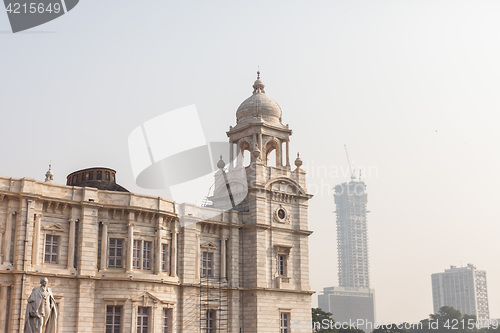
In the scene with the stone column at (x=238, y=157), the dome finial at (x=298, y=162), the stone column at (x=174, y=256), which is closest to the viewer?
the stone column at (x=174, y=256)

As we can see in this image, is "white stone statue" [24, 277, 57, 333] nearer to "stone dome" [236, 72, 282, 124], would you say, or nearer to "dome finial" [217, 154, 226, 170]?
"dome finial" [217, 154, 226, 170]

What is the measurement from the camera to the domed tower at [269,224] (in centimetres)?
4188

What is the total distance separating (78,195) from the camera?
3644 cm

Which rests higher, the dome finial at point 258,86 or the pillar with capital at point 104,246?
the dome finial at point 258,86

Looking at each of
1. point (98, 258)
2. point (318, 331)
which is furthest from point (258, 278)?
point (318, 331)

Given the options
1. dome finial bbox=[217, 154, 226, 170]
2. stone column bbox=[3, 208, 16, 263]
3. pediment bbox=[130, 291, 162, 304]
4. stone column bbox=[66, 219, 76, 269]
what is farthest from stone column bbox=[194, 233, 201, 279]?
stone column bbox=[3, 208, 16, 263]

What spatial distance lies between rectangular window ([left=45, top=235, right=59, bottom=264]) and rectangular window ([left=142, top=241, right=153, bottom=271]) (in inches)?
200

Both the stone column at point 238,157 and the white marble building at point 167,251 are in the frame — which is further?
the stone column at point 238,157

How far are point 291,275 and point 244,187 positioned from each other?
6.86 meters

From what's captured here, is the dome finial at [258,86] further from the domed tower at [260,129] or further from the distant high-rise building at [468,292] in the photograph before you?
the distant high-rise building at [468,292]

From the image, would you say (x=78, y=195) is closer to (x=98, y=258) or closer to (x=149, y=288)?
(x=98, y=258)

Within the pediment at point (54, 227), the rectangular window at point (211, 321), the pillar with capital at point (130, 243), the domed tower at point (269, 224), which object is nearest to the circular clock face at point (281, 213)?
the domed tower at point (269, 224)

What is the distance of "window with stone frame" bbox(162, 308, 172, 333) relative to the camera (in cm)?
3825

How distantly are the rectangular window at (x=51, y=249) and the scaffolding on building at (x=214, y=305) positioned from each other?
30.6ft
